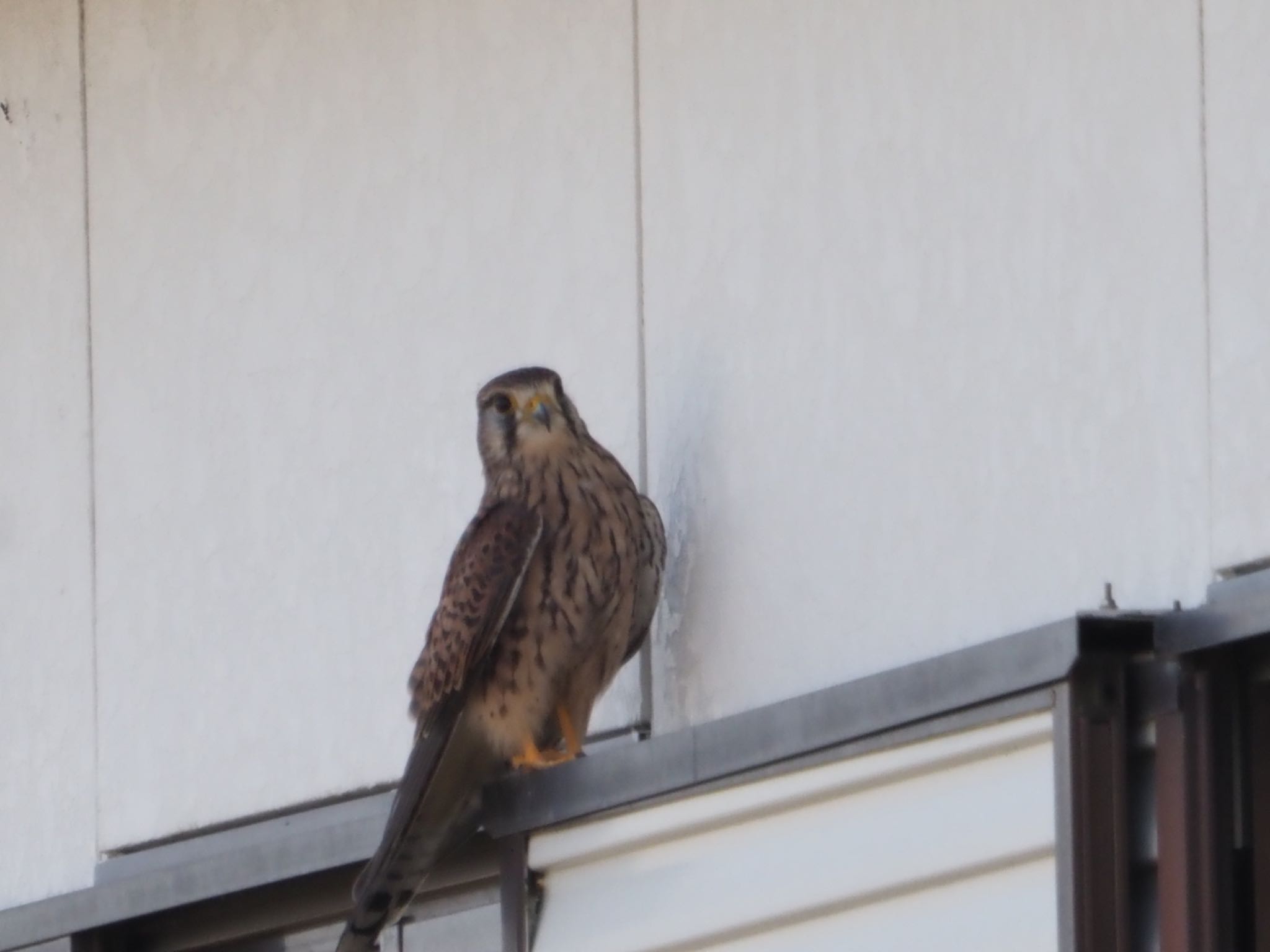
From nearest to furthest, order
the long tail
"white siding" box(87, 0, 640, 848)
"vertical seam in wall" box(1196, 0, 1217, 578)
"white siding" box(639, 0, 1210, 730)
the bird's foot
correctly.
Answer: "vertical seam in wall" box(1196, 0, 1217, 578) → "white siding" box(639, 0, 1210, 730) → the long tail → the bird's foot → "white siding" box(87, 0, 640, 848)

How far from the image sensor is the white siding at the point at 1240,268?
3.61m

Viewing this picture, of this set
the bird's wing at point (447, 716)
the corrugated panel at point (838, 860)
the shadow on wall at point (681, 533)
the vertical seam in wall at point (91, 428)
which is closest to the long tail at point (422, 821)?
the bird's wing at point (447, 716)

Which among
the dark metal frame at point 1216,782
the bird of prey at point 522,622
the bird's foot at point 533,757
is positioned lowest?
the dark metal frame at point 1216,782

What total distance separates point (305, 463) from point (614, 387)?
0.82 m

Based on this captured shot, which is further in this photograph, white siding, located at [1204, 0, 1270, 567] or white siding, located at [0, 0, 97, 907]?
white siding, located at [0, 0, 97, 907]

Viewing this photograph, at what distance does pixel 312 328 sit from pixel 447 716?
3.48 ft

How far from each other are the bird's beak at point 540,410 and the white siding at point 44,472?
1.50m

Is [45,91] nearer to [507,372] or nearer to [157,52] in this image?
[157,52]

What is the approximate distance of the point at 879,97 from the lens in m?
4.34

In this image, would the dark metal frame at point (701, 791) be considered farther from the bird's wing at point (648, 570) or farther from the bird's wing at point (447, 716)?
the bird's wing at point (648, 570)

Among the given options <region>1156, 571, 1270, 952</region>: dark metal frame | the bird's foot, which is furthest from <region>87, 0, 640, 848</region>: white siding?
<region>1156, 571, 1270, 952</region>: dark metal frame

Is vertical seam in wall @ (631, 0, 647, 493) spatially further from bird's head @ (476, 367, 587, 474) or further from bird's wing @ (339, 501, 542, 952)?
bird's wing @ (339, 501, 542, 952)

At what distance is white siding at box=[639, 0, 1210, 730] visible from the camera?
3.83 metres

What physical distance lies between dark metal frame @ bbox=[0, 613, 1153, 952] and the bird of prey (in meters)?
0.13
